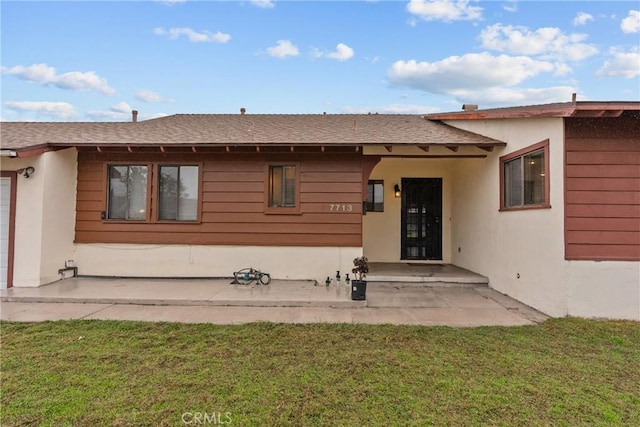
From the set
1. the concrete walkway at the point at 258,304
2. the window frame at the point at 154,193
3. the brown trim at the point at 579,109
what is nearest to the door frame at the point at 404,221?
the concrete walkway at the point at 258,304

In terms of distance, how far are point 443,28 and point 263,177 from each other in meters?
9.33

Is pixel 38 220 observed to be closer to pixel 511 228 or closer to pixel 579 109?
pixel 511 228

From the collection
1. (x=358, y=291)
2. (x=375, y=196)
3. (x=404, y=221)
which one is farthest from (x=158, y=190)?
(x=404, y=221)

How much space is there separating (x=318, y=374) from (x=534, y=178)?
444 cm

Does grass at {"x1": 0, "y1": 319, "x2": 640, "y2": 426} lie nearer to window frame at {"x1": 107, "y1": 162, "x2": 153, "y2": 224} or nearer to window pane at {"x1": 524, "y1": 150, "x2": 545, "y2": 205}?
window pane at {"x1": 524, "y1": 150, "x2": 545, "y2": 205}

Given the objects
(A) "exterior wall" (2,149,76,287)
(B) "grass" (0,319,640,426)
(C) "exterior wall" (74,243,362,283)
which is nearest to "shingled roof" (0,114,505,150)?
(A) "exterior wall" (2,149,76,287)

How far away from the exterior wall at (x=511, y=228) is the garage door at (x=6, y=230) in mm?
8911

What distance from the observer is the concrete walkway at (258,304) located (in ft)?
14.0

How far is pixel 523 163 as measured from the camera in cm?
514

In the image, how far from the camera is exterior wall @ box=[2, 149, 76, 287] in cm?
566

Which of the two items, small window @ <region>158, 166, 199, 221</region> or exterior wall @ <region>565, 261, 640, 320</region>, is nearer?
exterior wall @ <region>565, 261, 640, 320</region>

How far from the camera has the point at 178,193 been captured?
21.6 feet

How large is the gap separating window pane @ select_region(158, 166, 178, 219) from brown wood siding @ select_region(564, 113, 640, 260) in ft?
22.4

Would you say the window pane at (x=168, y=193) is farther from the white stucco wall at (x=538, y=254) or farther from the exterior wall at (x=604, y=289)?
the exterior wall at (x=604, y=289)
